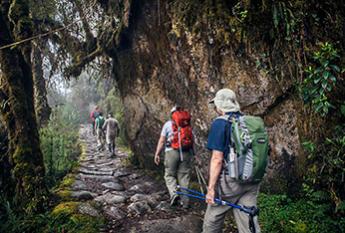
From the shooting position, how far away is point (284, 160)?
4.88m

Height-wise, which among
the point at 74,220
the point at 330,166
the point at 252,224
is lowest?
the point at 74,220

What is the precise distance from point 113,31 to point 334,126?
6333 millimetres

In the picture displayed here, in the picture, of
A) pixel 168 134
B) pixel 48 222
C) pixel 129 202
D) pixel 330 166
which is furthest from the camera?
pixel 129 202

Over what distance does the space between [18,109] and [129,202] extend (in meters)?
2.94

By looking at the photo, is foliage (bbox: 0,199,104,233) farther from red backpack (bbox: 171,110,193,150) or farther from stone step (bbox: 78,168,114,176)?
stone step (bbox: 78,168,114,176)

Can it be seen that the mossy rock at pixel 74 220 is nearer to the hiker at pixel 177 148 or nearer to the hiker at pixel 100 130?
the hiker at pixel 177 148

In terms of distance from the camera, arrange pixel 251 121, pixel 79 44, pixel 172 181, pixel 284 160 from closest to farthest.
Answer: pixel 251 121 → pixel 284 160 → pixel 172 181 → pixel 79 44

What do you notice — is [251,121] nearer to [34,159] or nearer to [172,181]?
[172,181]

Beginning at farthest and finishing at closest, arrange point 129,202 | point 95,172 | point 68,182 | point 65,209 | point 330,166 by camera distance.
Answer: point 95,172
point 68,182
point 129,202
point 65,209
point 330,166

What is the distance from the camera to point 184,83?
21.4 feet

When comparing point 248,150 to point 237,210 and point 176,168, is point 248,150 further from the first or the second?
point 176,168

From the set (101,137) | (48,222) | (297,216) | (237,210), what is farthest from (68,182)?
(101,137)

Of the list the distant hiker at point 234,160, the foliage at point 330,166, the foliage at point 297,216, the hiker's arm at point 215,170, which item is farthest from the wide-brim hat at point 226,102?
the foliage at point 297,216

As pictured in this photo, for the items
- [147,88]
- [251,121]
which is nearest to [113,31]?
[147,88]
